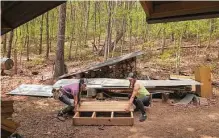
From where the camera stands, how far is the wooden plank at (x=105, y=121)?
34.0 feet

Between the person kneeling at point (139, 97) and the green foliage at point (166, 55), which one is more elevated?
the green foliage at point (166, 55)

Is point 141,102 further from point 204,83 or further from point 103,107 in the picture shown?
point 204,83

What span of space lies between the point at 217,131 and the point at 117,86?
4.88 meters

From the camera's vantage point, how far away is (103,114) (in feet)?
37.7

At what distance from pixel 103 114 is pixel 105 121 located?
1037mm

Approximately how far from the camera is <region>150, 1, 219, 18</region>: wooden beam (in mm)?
6570

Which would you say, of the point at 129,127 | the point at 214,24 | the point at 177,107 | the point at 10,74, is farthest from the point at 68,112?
the point at 214,24

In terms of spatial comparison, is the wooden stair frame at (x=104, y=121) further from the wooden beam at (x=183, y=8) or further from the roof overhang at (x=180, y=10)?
the wooden beam at (x=183, y=8)

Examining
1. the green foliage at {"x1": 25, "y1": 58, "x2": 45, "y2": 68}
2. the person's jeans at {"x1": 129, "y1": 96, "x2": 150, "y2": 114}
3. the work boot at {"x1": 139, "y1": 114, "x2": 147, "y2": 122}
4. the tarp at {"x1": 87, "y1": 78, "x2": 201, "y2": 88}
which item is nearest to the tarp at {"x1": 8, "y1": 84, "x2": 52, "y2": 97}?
the tarp at {"x1": 87, "y1": 78, "x2": 201, "y2": 88}

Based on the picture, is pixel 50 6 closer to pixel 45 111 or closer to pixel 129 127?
pixel 129 127

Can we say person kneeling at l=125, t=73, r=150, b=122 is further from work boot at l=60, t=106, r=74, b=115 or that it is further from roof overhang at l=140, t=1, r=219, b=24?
roof overhang at l=140, t=1, r=219, b=24

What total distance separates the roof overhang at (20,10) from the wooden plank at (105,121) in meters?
4.28

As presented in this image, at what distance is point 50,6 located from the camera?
5812mm

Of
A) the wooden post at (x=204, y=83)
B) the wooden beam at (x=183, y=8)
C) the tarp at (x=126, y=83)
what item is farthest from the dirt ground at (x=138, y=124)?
the wooden beam at (x=183, y=8)
